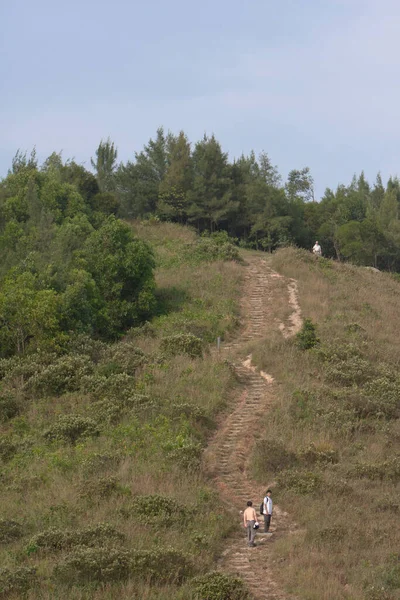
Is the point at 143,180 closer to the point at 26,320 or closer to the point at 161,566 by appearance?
the point at 26,320

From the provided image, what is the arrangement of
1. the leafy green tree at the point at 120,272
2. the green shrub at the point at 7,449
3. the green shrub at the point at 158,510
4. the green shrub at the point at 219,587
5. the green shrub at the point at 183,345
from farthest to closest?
the leafy green tree at the point at 120,272 < the green shrub at the point at 183,345 < the green shrub at the point at 7,449 < the green shrub at the point at 158,510 < the green shrub at the point at 219,587

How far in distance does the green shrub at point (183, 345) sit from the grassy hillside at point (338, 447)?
2.00 m

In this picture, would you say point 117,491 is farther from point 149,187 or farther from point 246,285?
point 149,187

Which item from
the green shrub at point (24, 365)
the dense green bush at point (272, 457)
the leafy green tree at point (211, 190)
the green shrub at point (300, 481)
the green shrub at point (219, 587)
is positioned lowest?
the green shrub at point (219, 587)

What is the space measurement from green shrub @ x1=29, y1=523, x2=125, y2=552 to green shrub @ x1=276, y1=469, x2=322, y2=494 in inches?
197

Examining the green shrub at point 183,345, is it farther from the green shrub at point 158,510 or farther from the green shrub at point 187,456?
the green shrub at point 158,510

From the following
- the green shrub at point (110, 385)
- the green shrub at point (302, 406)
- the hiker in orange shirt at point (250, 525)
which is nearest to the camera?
the hiker in orange shirt at point (250, 525)

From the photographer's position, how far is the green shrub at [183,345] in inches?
1082

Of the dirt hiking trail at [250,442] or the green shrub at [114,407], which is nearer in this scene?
the dirt hiking trail at [250,442]

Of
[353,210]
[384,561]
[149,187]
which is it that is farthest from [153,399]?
[353,210]

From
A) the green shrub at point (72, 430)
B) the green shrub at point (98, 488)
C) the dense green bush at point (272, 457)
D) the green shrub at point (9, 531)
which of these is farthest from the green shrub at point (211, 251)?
the green shrub at point (9, 531)

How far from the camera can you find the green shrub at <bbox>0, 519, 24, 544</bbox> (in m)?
14.5

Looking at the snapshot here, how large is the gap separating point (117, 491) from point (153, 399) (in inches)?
235

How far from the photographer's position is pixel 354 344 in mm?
28531
